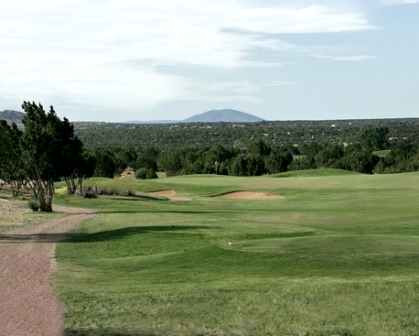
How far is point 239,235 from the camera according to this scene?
1166 inches

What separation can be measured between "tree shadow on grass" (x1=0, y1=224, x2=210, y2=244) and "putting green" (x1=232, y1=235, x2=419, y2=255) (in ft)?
29.6

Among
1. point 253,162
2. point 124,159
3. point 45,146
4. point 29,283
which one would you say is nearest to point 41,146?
point 45,146

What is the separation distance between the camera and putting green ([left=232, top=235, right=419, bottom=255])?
68.8ft

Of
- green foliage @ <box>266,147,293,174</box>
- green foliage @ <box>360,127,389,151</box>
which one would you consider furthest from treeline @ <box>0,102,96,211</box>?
green foliage @ <box>360,127,389,151</box>

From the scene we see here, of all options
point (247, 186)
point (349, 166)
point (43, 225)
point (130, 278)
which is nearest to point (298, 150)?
point (349, 166)

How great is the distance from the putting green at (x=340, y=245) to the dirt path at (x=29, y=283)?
7.18m

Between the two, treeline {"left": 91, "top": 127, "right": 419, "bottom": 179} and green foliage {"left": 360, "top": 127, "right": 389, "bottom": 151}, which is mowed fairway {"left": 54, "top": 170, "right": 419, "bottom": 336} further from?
green foliage {"left": 360, "top": 127, "right": 389, "bottom": 151}

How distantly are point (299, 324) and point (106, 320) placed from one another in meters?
4.15

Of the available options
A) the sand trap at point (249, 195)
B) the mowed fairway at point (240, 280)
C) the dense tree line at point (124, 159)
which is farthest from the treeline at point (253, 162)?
the mowed fairway at point (240, 280)

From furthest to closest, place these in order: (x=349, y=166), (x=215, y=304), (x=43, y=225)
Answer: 1. (x=349, y=166)
2. (x=43, y=225)
3. (x=215, y=304)

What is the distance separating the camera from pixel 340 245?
22.0 m

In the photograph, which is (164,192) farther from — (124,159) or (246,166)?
(124,159)

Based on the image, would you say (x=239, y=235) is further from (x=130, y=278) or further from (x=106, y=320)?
(x=106, y=320)

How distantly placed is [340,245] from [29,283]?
32.4 feet
